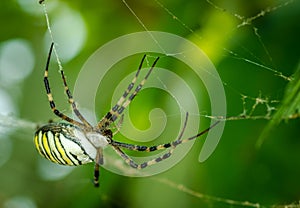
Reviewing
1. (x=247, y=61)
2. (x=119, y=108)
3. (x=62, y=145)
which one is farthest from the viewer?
(x=119, y=108)

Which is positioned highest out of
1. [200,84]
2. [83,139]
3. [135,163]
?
[200,84]

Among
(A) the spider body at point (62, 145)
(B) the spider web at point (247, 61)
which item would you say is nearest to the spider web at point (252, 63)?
(B) the spider web at point (247, 61)

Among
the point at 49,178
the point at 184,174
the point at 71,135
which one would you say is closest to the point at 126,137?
the point at 184,174

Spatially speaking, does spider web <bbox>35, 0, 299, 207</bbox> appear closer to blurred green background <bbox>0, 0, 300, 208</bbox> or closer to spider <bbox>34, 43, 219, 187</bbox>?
blurred green background <bbox>0, 0, 300, 208</bbox>

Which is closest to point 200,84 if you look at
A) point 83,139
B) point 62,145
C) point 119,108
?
point 119,108

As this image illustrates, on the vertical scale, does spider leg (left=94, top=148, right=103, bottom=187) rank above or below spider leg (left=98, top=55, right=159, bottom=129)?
below

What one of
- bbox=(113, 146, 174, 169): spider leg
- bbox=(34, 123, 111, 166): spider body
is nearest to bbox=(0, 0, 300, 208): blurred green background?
Result: bbox=(113, 146, 174, 169): spider leg

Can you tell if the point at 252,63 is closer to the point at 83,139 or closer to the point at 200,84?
the point at 200,84
